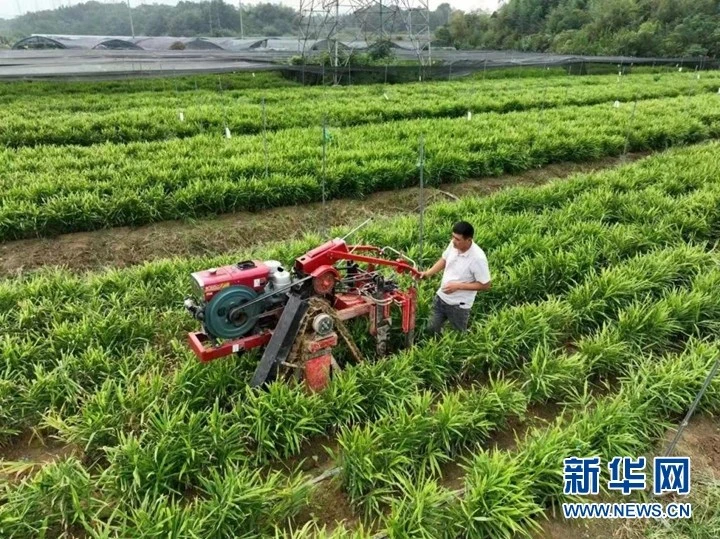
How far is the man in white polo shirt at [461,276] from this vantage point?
12.3 ft

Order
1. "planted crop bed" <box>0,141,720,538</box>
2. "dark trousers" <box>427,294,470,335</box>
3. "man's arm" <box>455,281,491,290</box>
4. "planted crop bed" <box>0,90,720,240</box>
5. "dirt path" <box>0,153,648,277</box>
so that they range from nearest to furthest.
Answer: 1. "planted crop bed" <box>0,141,720,538</box>
2. "man's arm" <box>455,281,491,290</box>
3. "dark trousers" <box>427,294,470,335</box>
4. "dirt path" <box>0,153,648,277</box>
5. "planted crop bed" <box>0,90,720,240</box>

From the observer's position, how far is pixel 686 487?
119 inches

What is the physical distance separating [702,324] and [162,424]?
4424mm

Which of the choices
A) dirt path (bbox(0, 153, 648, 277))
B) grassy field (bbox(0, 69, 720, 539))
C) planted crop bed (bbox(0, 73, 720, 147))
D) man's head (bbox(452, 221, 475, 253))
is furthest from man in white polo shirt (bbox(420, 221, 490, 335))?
planted crop bed (bbox(0, 73, 720, 147))

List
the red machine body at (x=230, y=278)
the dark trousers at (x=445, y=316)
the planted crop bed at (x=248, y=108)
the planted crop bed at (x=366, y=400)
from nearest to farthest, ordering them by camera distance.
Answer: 1. the planted crop bed at (x=366, y=400)
2. the red machine body at (x=230, y=278)
3. the dark trousers at (x=445, y=316)
4. the planted crop bed at (x=248, y=108)

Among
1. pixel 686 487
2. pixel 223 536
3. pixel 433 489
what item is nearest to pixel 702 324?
pixel 686 487

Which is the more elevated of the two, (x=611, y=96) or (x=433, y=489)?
(x=611, y=96)

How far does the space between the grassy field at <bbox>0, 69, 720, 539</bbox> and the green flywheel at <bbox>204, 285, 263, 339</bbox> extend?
0.40 metres

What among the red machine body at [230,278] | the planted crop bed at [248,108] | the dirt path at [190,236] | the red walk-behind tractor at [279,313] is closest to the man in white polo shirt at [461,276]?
the red walk-behind tractor at [279,313]

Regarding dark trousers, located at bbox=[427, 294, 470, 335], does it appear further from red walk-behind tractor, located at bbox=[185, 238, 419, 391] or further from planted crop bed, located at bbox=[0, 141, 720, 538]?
red walk-behind tractor, located at bbox=[185, 238, 419, 391]

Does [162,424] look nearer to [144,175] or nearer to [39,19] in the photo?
[144,175]

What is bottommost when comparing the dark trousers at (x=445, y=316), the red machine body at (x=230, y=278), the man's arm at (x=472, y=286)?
the dark trousers at (x=445, y=316)

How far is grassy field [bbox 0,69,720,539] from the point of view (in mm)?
2699

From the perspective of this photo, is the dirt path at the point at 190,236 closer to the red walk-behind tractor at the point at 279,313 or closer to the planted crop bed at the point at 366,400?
the planted crop bed at the point at 366,400
